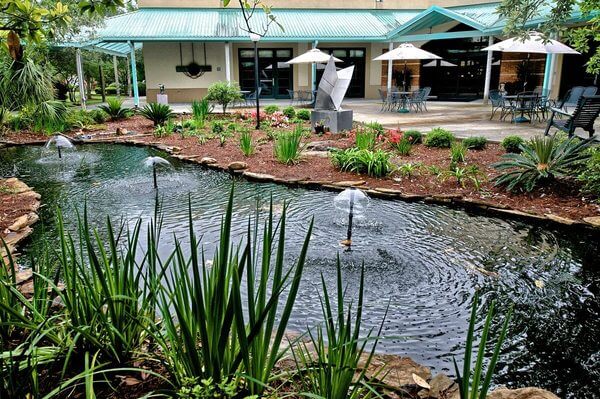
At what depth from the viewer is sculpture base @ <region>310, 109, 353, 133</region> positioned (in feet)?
36.5

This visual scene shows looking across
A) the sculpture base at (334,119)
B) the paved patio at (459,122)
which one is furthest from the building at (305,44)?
the sculpture base at (334,119)

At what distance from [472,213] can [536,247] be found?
1.19 meters

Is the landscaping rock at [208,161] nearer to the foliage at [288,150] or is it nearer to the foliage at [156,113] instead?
the foliage at [288,150]

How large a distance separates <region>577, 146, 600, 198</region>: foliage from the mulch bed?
127 mm

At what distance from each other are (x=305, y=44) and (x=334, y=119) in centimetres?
1282

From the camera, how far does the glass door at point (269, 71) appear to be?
73.2ft

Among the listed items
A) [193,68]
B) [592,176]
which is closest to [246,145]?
[592,176]

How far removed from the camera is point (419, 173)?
23.6 ft

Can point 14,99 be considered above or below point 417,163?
above

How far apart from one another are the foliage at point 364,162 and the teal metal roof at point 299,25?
11.6 m

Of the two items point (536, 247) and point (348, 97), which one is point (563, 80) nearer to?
point (348, 97)

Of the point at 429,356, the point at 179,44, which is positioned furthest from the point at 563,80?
the point at 429,356

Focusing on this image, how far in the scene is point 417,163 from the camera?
7.60 meters

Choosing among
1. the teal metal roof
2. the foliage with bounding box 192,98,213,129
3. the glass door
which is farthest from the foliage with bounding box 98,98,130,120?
the glass door
